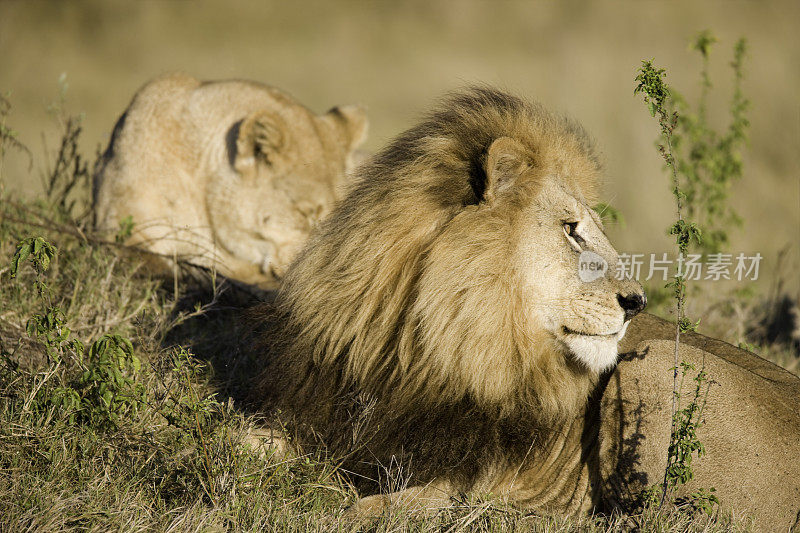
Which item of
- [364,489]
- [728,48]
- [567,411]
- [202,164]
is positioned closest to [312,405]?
[364,489]

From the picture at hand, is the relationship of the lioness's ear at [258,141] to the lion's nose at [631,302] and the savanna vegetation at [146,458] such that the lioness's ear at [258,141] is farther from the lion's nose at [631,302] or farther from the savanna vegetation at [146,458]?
the lion's nose at [631,302]

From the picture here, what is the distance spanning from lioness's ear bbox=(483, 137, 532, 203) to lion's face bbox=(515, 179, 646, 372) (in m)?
0.13

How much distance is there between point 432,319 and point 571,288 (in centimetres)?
53

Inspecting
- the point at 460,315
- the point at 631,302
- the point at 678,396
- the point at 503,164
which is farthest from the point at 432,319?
the point at 678,396

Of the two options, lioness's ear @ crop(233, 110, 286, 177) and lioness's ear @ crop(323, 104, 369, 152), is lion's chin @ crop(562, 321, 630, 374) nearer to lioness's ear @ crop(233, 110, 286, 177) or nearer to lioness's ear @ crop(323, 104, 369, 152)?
lioness's ear @ crop(233, 110, 286, 177)

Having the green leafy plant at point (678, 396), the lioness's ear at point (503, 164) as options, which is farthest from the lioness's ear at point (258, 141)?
the green leafy plant at point (678, 396)

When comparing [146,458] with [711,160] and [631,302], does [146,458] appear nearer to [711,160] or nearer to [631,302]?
[631,302]

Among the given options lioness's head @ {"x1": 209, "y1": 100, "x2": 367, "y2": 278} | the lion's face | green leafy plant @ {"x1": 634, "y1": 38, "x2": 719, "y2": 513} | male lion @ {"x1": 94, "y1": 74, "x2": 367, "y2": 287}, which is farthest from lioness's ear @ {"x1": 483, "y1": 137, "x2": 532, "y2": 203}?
lioness's head @ {"x1": 209, "y1": 100, "x2": 367, "y2": 278}

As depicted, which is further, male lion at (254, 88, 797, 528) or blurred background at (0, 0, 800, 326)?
blurred background at (0, 0, 800, 326)

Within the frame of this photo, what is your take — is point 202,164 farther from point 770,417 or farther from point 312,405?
point 770,417

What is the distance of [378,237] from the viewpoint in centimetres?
332

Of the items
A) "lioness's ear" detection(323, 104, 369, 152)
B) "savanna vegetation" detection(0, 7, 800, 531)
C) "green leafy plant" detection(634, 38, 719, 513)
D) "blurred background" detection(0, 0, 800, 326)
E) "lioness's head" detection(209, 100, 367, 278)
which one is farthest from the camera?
"blurred background" detection(0, 0, 800, 326)

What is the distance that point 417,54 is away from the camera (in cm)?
2120

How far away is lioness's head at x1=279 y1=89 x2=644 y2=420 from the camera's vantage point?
315 cm
